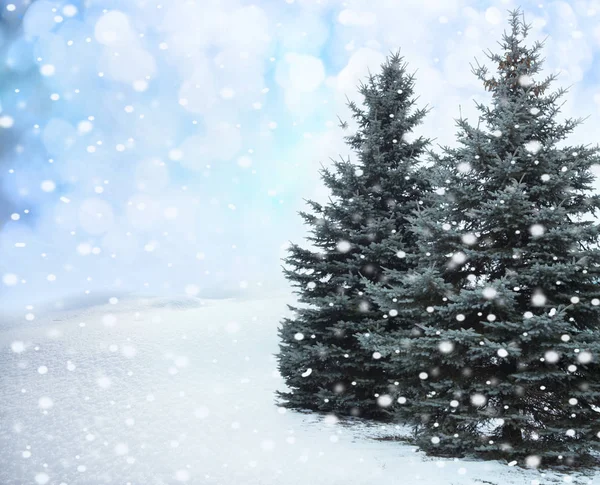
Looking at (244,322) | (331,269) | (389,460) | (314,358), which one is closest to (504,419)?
(389,460)

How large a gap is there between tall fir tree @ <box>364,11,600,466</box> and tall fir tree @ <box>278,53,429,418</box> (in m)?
2.13

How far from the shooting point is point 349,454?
6777mm

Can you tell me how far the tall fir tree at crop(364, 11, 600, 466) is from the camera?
5.74 m

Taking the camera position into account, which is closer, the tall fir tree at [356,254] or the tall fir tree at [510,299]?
the tall fir tree at [510,299]

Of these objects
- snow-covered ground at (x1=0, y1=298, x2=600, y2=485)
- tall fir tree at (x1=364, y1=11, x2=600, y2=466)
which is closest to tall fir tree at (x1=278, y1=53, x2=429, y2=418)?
snow-covered ground at (x1=0, y1=298, x2=600, y2=485)

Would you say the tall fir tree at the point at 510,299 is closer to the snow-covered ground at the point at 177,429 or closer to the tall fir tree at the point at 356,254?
the snow-covered ground at the point at 177,429

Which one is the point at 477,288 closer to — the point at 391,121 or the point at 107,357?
the point at 391,121

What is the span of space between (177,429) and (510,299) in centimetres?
703

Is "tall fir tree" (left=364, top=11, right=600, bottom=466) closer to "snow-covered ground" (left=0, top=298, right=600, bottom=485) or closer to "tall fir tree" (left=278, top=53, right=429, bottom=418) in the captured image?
"snow-covered ground" (left=0, top=298, right=600, bottom=485)

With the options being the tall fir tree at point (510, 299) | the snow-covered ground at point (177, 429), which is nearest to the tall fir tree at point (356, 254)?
the snow-covered ground at point (177, 429)

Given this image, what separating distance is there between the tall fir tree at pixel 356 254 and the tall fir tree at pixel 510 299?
7.00 ft

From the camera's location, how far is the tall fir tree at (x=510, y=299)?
5.74 metres

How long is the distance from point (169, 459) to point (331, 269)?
519 centimetres

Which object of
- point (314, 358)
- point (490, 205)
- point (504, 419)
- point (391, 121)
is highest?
point (391, 121)
